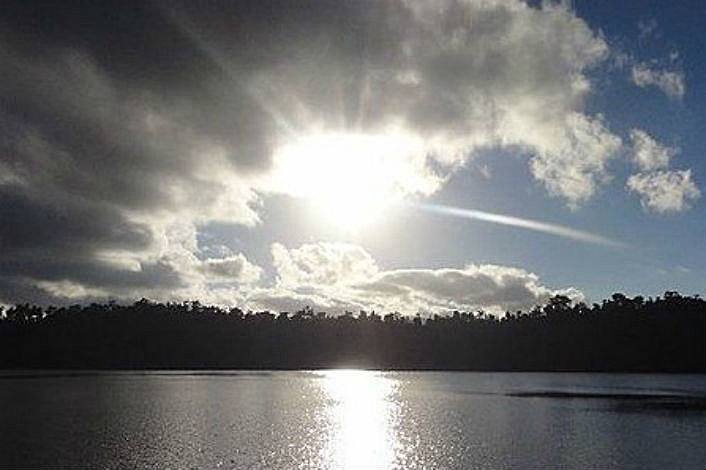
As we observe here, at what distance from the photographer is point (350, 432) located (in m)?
64.6

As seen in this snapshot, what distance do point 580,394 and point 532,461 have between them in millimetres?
74726

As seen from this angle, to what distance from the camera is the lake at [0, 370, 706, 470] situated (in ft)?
151

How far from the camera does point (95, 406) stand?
282 feet

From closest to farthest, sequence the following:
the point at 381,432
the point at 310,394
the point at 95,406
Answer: the point at 381,432 → the point at 95,406 → the point at 310,394

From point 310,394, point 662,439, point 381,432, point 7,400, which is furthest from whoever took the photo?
point 310,394

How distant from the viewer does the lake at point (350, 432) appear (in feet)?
151

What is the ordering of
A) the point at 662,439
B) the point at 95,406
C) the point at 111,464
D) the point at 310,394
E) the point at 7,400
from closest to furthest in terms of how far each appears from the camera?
the point at 111,464 < the point at 662,439 < the point at 95,406 < the point at 7,400 < the point at 310,394

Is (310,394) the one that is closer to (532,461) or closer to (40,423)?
(40,423)

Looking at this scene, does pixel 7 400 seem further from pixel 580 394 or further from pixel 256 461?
pixel 580 394

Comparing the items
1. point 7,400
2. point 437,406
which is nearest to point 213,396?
point 7,400

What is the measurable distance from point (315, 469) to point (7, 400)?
66.8 meters

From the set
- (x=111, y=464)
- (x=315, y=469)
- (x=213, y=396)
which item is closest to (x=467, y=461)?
(x=315, y=469)

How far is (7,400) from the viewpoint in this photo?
302 ft

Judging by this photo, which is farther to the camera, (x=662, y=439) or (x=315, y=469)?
(x=662, y=439)
